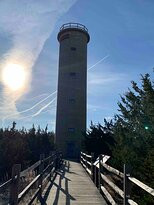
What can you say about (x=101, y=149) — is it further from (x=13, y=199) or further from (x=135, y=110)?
(x=13, y=199)

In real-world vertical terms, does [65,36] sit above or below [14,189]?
above

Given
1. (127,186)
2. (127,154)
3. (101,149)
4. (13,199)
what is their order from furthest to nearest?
(101,149)
(127,154)
(127,186)
(13,199)

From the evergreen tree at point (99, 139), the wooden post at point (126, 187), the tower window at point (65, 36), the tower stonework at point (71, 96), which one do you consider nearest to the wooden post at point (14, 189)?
the wooden post at point (126, 187)

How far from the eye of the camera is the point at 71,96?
33.2 m

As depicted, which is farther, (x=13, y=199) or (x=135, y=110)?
(x=135, y=110)

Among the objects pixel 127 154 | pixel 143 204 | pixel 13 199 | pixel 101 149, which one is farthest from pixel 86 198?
pixel 101 149

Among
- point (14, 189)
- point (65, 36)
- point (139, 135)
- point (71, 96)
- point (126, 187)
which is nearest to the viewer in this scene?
point (14, 189)

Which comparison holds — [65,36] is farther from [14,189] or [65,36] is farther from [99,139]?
[14,189]

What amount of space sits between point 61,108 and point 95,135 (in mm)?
14602

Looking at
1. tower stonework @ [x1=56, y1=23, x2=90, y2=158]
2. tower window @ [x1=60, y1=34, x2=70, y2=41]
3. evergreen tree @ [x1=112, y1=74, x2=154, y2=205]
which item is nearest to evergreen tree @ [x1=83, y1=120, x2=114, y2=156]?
evergreen tree @ [x1=112, y1=74, x2=154, y2=205]

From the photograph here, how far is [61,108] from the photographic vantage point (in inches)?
1313

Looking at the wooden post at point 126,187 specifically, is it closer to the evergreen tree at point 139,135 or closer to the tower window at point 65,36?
the evergreen tree at point 139,135

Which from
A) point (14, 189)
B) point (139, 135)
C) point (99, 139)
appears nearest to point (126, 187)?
point (14, 189)

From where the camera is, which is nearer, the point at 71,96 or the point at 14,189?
the point at 14,189
